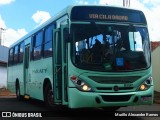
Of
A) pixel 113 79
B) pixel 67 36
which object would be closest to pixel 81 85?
pixel 113 79

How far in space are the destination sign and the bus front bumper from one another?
2.17 m

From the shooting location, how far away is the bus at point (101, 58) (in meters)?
11.0

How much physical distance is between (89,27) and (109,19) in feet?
2.30

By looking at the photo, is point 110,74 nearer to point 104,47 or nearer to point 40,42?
point 104,47

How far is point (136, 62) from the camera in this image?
11375mm

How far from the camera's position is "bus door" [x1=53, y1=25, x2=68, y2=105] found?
38.3 ft

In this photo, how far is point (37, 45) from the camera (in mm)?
15672

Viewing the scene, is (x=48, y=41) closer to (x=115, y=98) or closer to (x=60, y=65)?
(x=60, y=65)

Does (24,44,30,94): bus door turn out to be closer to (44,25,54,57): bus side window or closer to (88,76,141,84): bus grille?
(44,25,54,57): bus side window

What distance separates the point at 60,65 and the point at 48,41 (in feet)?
6.47

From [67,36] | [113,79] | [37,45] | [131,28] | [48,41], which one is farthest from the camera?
[37,45]

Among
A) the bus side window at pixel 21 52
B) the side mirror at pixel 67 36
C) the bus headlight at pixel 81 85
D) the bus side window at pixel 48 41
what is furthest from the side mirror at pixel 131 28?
the bus side window at pixel 21 52

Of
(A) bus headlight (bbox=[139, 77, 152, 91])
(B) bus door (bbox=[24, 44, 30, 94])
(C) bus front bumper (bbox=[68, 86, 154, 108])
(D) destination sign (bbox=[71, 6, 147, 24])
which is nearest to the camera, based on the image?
(C) bus front bumper (bbox=[68, 86, 154, 108])

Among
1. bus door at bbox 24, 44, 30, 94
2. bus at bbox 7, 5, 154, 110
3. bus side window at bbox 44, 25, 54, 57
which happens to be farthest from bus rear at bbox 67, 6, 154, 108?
bus door at bbox 24, 44, 30, 94
